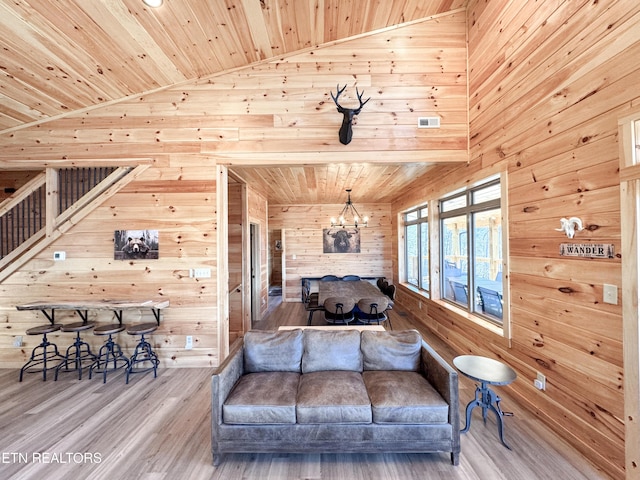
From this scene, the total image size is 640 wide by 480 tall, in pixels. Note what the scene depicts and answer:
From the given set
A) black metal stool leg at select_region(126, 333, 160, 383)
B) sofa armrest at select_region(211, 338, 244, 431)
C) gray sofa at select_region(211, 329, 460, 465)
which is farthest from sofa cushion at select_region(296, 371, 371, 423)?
black metal stool leg at select_region(126, 333, 160, 383)

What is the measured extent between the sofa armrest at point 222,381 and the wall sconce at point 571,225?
9.08ft

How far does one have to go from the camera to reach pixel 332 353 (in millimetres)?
2355

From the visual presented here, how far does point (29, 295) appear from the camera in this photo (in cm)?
328

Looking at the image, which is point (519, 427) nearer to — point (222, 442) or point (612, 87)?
point (222, 442)

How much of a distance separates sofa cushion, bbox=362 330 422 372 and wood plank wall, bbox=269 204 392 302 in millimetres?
4919

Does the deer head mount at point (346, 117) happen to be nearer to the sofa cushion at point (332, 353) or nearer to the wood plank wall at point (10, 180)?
the sofa cushion at point (332, 353)

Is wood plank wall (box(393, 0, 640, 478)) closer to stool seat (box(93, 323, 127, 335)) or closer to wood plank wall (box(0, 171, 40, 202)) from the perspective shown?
stool seat (box(93, 323, 127, 335))

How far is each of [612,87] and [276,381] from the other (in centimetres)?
312

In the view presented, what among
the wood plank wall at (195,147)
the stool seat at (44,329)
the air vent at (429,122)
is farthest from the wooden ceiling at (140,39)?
the stool seat at (44,329)

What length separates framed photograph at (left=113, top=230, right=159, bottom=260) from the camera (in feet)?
10.9

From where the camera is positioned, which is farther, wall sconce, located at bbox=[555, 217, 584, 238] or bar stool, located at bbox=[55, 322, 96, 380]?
bar stool, located at bbox=[55, 322, 96, 380]

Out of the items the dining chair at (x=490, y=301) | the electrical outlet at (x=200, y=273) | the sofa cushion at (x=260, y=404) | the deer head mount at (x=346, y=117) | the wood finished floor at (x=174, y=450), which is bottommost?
the wood finished floor at (x=174, y=450)

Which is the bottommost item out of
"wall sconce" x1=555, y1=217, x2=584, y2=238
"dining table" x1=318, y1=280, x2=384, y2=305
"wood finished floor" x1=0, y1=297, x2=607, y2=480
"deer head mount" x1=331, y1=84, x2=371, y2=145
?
"wood finished floor" x1=0, y1=297, x2=607, y2=480

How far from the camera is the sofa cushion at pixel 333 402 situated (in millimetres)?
1785
